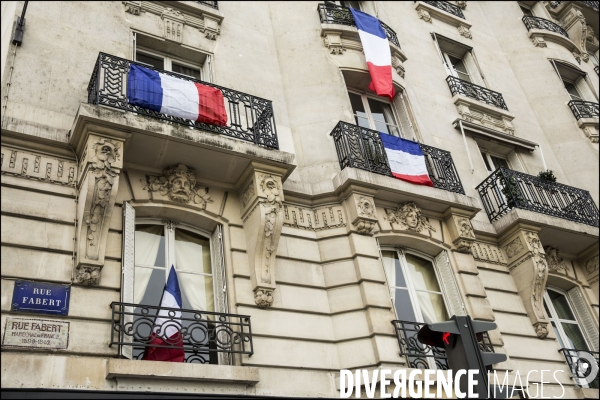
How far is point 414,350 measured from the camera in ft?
29.7

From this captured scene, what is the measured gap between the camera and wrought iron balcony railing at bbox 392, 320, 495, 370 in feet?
29.3

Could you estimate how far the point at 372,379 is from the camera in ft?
27.2

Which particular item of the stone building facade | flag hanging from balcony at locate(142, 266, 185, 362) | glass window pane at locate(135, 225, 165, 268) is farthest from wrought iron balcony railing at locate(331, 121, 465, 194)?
flag hanging from balcony at locate(142, 266, 185, 362)

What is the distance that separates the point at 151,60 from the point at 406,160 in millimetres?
5383

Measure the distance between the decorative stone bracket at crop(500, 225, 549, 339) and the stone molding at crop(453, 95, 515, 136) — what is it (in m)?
3.93

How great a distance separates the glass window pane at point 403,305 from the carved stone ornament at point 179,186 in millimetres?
3714

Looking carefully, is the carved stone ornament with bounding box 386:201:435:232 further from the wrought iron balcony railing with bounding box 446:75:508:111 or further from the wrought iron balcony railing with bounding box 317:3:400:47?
the wrought iron balcony railing with bounding box 446:75:508:111

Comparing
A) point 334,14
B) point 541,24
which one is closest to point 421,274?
point 334,14

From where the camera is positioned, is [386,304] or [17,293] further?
[386,304]

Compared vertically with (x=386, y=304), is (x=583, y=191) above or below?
above

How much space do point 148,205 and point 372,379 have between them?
4.27 m

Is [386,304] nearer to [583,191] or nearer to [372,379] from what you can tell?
[372,379]

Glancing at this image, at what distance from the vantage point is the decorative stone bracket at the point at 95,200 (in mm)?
7492

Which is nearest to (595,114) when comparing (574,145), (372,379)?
(574,145)
